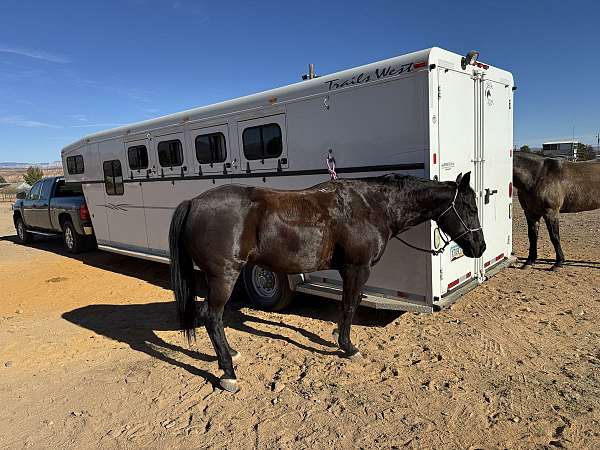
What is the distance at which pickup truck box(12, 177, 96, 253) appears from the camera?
10.6 metres

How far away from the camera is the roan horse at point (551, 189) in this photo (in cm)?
731

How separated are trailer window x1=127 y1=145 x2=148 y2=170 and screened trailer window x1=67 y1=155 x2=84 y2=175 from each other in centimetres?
243

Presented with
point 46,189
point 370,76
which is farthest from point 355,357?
point 46,189

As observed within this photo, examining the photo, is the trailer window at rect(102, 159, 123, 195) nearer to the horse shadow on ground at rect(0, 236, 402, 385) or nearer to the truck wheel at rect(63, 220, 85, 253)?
the truck wheel at rect(63, 220, 85, 253)

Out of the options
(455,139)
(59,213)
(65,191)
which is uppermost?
(455,139)

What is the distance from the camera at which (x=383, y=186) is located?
4426 millimetres

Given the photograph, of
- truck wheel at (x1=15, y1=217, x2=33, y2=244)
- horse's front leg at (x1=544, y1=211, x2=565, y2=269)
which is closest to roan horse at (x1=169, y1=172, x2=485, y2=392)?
horse's front leg at (x1=544, y1=211, x2=565, y2=269)

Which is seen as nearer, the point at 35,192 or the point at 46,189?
the point at 46,189

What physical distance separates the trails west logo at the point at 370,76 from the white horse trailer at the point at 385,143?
1cm

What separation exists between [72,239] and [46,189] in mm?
2043

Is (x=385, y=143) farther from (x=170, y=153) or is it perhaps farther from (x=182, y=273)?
(x=170, y=153)

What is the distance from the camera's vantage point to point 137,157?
320 inches

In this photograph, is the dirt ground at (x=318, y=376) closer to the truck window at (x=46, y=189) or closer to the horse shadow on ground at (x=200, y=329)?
the horse shadow on ground at (x=200, y=329)

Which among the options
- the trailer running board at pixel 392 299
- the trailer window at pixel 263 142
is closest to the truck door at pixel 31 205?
the trailer window at pixel 263 142
